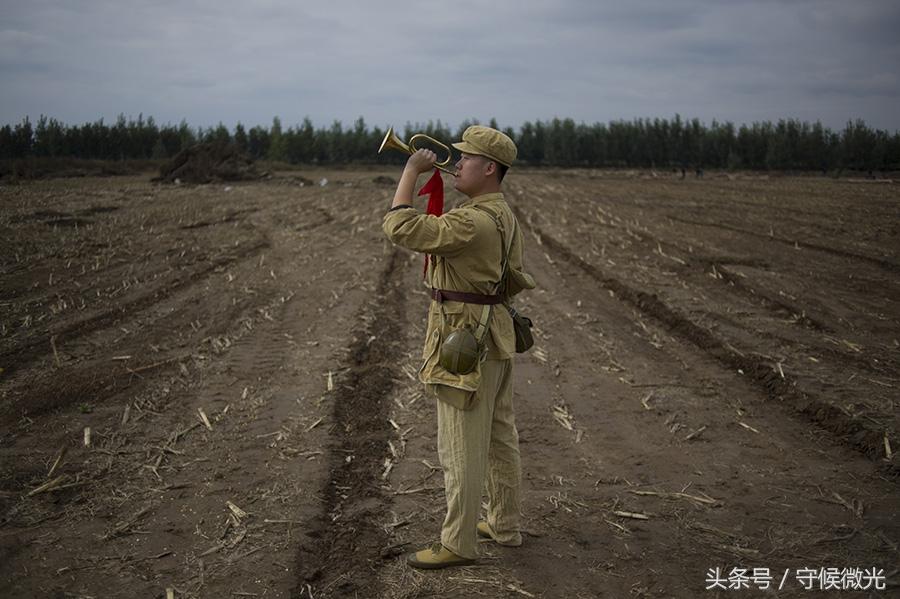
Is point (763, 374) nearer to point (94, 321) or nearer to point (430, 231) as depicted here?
point (430, 231)

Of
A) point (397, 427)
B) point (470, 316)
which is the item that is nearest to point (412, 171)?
point (470, 316)

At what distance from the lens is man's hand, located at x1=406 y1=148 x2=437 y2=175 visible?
373cm

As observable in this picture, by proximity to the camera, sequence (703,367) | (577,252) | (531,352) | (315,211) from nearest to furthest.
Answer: (703,367)
(531,352)
(577,252)
(315,211)

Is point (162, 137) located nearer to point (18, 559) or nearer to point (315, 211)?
point (315, 211)

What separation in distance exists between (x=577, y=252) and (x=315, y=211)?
A: 29.6 feet

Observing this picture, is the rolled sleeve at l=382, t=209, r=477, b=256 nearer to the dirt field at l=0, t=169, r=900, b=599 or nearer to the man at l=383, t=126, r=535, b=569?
the man at l=383, t=126, r=535, b=569

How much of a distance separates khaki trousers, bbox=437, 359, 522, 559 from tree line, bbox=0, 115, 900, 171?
1622 inches

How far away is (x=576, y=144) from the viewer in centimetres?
6469

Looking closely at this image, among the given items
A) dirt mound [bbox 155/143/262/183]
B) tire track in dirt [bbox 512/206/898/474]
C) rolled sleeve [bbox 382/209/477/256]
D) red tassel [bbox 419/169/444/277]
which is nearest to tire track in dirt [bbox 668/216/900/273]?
tire track in dirt [bbox 512/206/898/474]

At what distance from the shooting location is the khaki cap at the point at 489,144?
12.7 ft

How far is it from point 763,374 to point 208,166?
2809 centimetres

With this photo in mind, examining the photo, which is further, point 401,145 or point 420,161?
point 401,145

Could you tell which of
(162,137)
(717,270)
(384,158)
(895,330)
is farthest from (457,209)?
(384,158)

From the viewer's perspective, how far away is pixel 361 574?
13.0 ft
